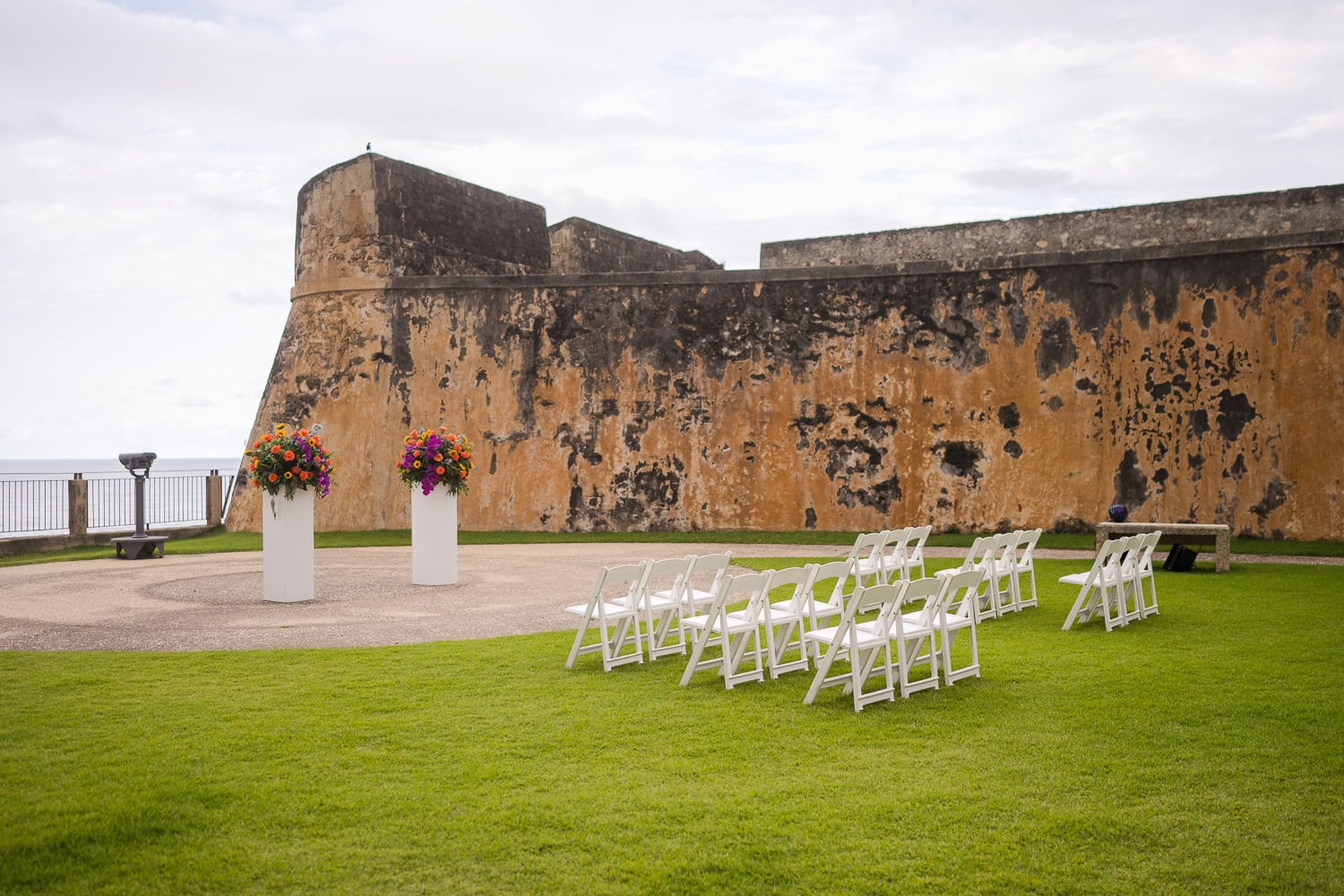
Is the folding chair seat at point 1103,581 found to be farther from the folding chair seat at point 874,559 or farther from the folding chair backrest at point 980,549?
the folding chair seat at point 874,559

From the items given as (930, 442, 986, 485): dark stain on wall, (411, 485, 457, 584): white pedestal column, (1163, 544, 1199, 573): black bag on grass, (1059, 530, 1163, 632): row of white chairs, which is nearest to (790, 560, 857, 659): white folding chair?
(1059, 530, 1163, 632): row of white chairs

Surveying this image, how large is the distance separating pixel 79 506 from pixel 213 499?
10.3ft

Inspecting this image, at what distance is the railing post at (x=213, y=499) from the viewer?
1955cm

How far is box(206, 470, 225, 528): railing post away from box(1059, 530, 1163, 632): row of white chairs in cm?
1621

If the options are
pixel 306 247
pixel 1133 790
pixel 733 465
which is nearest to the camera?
pixel 1133 790

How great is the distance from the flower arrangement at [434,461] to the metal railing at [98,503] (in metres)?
6.04

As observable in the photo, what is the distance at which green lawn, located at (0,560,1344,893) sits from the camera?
3.75 m

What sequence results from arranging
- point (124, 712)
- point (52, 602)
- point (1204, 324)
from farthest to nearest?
point (1204, 324), point (52, 602), point (124, 712)

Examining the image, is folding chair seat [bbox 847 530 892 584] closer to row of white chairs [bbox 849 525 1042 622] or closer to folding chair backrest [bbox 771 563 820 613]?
row of white chairs [bbox 849 525 1042 622]

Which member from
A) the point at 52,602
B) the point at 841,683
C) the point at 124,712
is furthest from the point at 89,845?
the point at 52,602

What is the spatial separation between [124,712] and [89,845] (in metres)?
2.09

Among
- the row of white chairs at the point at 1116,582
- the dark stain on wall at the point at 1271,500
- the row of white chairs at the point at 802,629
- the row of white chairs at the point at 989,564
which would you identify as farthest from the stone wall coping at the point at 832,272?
the row of white chairs at the point at 802,629

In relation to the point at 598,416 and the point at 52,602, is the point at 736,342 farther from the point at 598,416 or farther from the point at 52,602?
the point at 52,602

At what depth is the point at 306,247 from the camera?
795 inches
